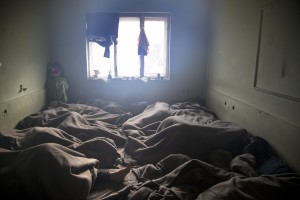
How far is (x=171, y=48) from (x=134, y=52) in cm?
63

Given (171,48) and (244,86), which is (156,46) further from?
(244,86)

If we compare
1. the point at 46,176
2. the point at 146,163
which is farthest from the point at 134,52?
the point at 46,176

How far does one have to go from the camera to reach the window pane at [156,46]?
3.84 metres

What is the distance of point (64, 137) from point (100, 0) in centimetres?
253

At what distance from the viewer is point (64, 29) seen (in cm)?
368

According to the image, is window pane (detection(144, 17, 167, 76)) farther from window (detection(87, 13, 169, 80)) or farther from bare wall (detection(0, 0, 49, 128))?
bare wall (detection(0, 0, 49, 128))

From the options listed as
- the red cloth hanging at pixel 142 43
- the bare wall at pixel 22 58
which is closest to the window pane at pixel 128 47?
the red cloth hanging at pixel 142 43

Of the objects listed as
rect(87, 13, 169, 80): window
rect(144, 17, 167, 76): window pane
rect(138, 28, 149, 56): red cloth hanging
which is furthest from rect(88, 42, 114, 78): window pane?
rect(144, 17, 167, 76): window pane

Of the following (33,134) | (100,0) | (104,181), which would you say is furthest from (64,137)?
(100,0)

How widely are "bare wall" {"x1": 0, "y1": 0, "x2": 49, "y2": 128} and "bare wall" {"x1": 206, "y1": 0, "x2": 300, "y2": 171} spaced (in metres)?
2.46

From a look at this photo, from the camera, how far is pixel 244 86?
2.34 metres

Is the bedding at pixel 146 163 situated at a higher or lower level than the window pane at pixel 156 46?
lower

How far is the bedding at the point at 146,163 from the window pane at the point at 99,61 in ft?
5.20

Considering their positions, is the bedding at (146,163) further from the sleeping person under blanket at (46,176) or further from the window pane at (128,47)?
the window pane at (128,47)
